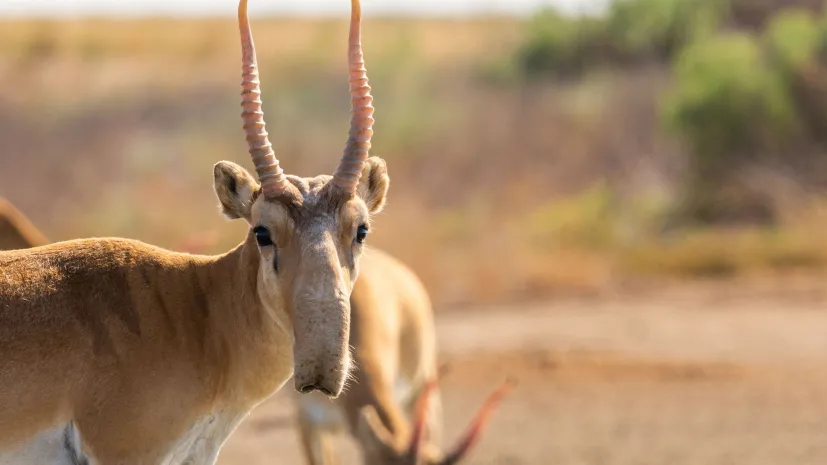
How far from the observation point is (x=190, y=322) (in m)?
6.83

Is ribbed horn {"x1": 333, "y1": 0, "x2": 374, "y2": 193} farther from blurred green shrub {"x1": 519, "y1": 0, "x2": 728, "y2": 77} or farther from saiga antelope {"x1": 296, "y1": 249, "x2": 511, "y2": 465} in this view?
blurred green shrub {"x1": 519, "y1": 0, "x2": 728, "y2": 77}

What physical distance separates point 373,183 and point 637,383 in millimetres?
12386

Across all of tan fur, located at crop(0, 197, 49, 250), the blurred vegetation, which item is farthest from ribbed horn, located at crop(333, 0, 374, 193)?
the blurred vegetation

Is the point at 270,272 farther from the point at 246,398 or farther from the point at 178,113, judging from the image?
the point at 178,113

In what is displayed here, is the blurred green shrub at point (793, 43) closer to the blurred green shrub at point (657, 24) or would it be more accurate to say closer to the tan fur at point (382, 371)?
the blurred green shrub at point (657, 24)

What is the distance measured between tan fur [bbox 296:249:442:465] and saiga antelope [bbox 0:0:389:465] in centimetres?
199

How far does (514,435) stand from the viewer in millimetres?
15938

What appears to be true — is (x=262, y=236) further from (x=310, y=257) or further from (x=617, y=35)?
(x=617, y=35)

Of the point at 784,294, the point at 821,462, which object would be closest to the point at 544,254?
the point at 784,294

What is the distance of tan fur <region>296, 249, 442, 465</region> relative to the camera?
962cm

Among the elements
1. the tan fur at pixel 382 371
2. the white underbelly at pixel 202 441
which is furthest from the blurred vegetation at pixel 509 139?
the white underbelly at pixel 202 441

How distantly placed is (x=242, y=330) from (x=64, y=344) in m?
0.96

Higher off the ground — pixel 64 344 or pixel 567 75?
pixel 64 344

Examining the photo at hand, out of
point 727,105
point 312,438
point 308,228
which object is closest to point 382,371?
point 312,438
